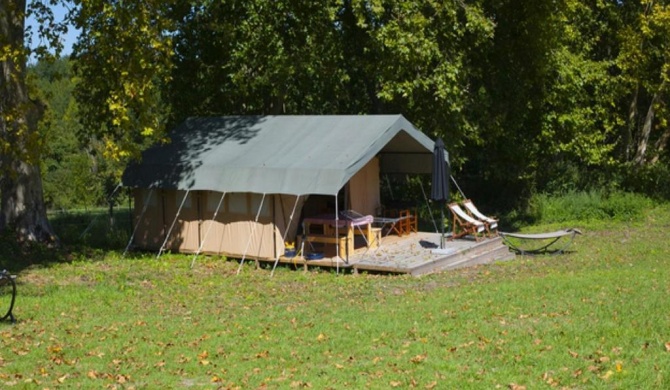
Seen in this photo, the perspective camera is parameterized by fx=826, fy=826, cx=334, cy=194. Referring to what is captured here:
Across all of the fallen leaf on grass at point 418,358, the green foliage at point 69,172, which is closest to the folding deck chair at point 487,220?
the fallen leaf on grass at point 418,358

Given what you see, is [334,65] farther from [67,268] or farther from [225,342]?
[225,342]

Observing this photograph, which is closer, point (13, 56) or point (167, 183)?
point (13, 56)

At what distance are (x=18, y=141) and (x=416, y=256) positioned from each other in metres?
8.11

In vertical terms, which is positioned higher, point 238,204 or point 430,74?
point 430,74

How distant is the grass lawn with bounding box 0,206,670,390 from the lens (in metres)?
7.55

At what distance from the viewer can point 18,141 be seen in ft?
53.3

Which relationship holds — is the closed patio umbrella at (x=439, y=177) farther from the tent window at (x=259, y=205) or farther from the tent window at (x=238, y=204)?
the tent window at (x=238, y=204)

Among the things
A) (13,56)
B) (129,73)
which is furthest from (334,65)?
(13,56)

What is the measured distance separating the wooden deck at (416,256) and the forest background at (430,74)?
399 cm

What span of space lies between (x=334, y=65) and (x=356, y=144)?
20.9 feet

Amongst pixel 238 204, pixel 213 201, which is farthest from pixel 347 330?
pixel 213 201

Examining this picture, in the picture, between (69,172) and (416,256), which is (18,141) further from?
(69,172)

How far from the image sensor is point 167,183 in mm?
17391

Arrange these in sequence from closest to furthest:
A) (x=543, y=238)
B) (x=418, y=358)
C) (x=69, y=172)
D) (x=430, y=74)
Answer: (x=418, y=358) < (x=543, y=238) < (x=430, y=74) < (x=69, y=172)
